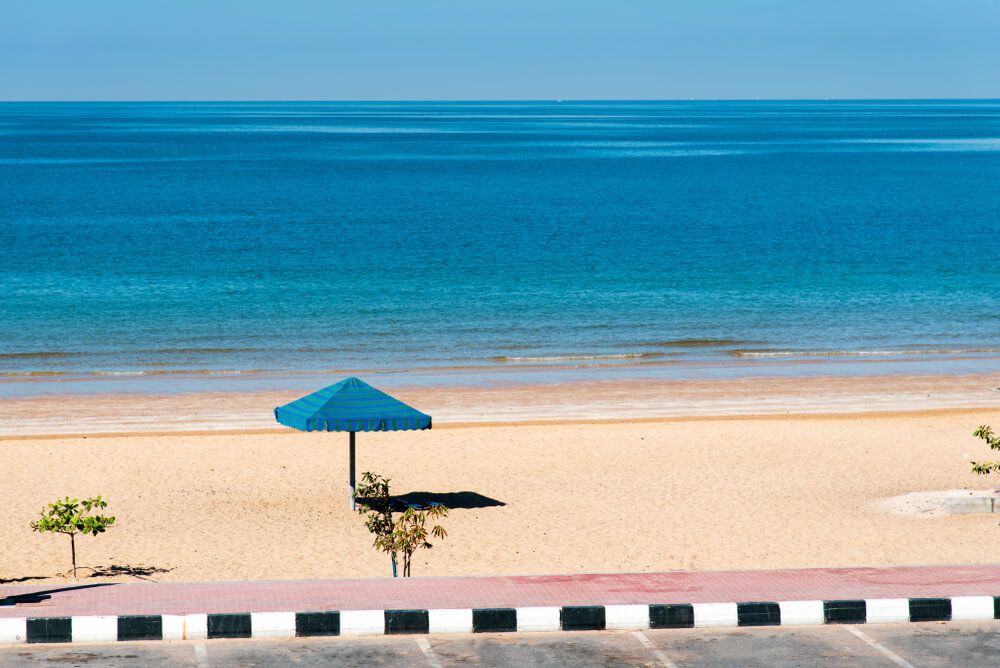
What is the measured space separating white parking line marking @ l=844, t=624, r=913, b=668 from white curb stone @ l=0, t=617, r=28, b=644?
6194 mm

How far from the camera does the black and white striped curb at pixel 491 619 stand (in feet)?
29.3

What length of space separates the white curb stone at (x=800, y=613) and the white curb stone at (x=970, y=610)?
1088mm

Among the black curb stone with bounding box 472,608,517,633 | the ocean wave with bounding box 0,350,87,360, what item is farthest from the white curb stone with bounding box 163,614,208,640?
the ocean wave with bounding box 0,350,87,360

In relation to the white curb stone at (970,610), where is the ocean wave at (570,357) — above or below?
above

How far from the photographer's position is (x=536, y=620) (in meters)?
9.26

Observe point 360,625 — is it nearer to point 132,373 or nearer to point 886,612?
point 886,612

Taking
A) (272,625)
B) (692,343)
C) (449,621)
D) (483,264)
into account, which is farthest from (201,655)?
(483,264)

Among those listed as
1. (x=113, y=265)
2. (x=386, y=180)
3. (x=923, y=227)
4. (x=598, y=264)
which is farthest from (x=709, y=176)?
(x=113, y=265)

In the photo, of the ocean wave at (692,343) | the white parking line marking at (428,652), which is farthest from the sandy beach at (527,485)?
the ocean wave at (692,343)

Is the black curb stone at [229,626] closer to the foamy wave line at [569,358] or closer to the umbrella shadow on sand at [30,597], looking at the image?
the umbrella shadow on sand at [30,597]

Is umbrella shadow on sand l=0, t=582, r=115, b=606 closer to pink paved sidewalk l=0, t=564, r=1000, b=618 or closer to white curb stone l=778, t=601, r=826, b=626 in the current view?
pink paved sidewalk l=0, t=564, r=1000, b=618

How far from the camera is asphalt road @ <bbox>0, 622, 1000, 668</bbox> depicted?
8.48 meters

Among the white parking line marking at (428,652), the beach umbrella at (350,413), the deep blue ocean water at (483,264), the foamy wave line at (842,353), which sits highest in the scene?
the deep blue ocean water at (483,264)

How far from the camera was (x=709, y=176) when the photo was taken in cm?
9525
